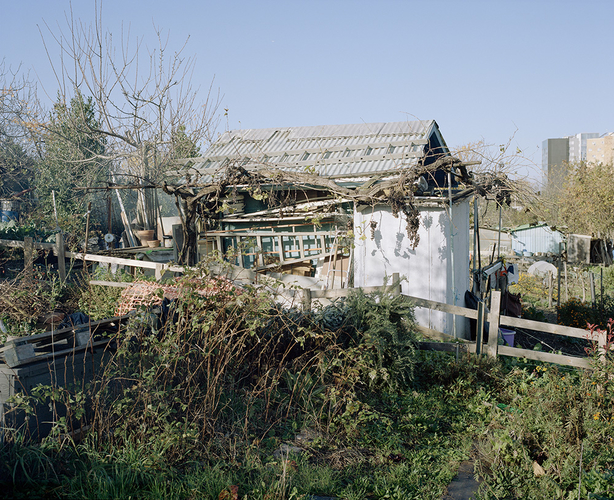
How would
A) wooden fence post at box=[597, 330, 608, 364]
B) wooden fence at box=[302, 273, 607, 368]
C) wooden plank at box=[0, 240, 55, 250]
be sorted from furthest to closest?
wooden plank at box=[0, 240, 55, 250]
wooden fence at box=[302, 273, 607, 368]
wooden fence post at box=[597, 330, 608, 364]

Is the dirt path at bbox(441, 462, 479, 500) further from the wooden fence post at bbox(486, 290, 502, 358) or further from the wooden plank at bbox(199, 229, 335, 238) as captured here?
the wooden plank at bbox(199, 229, 335, 238)

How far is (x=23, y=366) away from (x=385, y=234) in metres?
6.57

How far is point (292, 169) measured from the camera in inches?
399

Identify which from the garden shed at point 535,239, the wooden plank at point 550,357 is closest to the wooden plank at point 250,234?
the wooden plank at point 550,357

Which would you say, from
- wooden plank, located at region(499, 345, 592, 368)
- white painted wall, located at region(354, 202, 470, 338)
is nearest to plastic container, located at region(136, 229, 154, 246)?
white painted wall, located at region(354, 202, 470, 338)

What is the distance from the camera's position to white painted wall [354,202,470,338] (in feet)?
28.0

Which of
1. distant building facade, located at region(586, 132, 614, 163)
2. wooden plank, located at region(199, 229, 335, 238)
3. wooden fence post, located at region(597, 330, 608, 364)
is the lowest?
wooden fence post, located at region(597, 330, 608, 364)

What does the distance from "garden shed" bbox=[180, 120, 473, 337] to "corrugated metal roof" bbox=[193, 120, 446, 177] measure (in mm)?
26

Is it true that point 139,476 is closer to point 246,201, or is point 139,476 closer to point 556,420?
point 556,420

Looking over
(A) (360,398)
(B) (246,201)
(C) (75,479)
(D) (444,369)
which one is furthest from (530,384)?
(B) (246,201)

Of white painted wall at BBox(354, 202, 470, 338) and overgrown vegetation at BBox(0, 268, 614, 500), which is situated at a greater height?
white painted wall at BBox(354, 202, 470, 338)

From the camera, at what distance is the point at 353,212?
957cm

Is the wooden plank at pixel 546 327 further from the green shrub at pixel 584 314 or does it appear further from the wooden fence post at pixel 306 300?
the green shrub at pixel 584 314

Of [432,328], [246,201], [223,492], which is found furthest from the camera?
[246,201]
